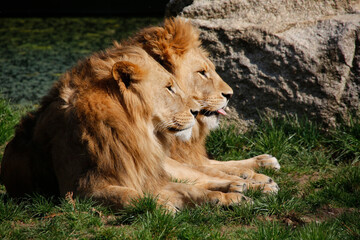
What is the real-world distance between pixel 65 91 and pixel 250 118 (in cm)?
262

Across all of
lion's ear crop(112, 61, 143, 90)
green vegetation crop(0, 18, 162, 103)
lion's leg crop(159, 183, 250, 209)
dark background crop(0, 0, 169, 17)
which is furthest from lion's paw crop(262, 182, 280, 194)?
dark background crop(0, 0, 169, 17)

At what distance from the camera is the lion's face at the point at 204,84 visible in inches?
202

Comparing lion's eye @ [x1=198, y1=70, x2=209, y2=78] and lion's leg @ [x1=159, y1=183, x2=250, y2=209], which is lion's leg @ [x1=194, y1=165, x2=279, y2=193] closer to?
lion's leg @ [x1=159, y1=183, x2=250, y2=209]

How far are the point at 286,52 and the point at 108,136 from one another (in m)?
2.65

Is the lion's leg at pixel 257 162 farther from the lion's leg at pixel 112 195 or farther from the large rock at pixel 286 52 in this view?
the lion's leg at pixel 112 195

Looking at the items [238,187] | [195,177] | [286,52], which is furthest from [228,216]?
[286,52]

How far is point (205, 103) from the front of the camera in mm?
5195

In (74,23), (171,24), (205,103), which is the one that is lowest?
(74,23)

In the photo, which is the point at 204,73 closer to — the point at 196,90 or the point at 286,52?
the point at 196,90

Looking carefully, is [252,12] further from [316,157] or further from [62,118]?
[62,118]

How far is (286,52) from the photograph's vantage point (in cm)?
584

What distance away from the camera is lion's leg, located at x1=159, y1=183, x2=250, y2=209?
4246 millimetres

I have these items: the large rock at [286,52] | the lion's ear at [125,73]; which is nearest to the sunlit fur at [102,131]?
the lion's ear at [125,73]

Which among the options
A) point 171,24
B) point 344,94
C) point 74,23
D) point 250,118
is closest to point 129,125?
point 171,24
